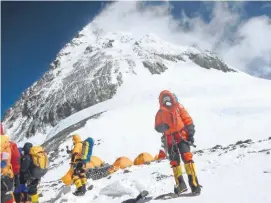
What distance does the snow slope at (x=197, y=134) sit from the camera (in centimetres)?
1012

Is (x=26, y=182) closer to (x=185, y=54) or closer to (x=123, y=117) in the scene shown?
(x=123, y=117)

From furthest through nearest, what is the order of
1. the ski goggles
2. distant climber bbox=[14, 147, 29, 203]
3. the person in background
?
the person in background, the ski goggles, distant climber bbox=[14, 147, 29, 203]

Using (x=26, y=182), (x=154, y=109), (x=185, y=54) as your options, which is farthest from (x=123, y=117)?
(x=185, y=54)

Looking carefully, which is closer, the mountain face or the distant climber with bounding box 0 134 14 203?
the distant climber with bounding box 0 134 14 203

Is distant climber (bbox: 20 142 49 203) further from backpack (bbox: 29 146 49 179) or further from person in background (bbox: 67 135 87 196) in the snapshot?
person in background (bbox: 67 135 87 196)

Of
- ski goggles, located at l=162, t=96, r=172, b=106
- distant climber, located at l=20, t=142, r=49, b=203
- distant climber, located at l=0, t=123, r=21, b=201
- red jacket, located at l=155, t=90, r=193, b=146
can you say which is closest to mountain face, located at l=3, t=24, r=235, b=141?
ski goggles, located at l=162, t=96, r=172, b=106

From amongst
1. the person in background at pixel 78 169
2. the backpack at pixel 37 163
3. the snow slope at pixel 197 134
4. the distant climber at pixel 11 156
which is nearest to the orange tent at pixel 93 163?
the snow slope at pixel 197 134

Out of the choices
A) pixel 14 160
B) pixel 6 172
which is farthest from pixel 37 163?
pixel 6 172

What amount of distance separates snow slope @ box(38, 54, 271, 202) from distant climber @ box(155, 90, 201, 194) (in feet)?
2.54

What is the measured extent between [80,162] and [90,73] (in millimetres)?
108857

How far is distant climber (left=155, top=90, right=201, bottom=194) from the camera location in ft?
30.0

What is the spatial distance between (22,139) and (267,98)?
254ft

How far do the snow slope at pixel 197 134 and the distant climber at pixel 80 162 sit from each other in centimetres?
40

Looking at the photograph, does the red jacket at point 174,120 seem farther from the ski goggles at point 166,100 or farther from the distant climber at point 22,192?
the distant climber at point 22,192
